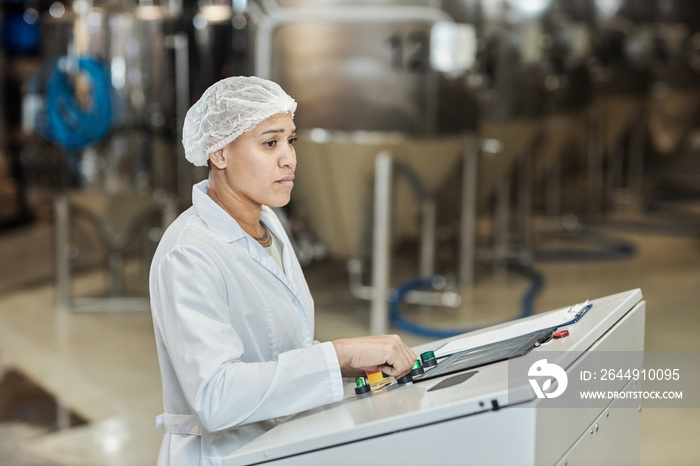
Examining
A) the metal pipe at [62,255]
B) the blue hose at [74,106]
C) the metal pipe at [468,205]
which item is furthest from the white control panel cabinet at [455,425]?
the metal pipe at [62,255]

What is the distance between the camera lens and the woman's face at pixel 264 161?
4.47 ft

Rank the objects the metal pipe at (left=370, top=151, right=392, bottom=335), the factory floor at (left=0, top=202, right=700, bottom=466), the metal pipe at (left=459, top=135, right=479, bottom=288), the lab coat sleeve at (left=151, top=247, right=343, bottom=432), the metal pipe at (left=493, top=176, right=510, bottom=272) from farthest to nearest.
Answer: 1. the metal pipe at (left=493, top=176, right=510, bottom=272)
2. the metal pipe at (left=459, top=135, right=479, bottom=288)
3. the metal pipe at (left=370, top=151, right=392, bottom=335)
4. the factory floor at (left=0, top=202, right=700, bottom=466)
5. the lab coat sleeve at (left=151, top=247, right=343, bottom=432)

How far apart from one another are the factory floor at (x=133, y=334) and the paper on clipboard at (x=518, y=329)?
4.85ft

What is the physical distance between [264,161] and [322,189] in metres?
2.82

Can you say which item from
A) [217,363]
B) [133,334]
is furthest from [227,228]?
[133,334]

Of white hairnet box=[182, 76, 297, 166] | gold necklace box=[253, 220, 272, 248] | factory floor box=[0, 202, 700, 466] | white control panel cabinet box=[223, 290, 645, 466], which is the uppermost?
white hairnet box=[182, 76, 297, 166]

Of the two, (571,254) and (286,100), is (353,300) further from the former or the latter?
(286,100)

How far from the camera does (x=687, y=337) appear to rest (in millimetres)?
3988

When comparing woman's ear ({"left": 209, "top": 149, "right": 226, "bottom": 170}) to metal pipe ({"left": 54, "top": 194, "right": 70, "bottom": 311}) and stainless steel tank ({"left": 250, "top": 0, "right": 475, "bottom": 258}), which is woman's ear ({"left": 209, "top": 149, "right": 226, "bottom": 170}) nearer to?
stainless steel tank ({"left": 250, "top": 0, "right": 475, "bottom": 258})

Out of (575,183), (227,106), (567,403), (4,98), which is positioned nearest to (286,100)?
(227,106)

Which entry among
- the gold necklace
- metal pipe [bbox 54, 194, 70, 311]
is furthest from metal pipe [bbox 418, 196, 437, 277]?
the gold necklace

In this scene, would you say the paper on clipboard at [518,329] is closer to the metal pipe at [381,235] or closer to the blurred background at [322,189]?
the blurred background at [322,189]

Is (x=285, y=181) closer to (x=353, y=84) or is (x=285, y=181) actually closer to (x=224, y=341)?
(x=224, y=341)

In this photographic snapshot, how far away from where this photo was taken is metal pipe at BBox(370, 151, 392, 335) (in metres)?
3.84
